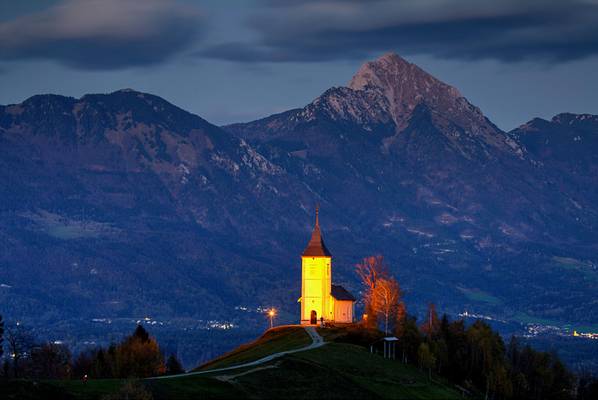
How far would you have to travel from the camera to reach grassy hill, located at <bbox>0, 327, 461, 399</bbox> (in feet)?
400

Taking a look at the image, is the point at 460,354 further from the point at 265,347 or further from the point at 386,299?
the point at 265,347

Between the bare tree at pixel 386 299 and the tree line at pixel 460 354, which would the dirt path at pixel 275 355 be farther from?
the bare tree at pixel 386 299

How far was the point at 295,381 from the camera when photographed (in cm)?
14162

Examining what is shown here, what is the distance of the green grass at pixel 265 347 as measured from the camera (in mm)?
167875

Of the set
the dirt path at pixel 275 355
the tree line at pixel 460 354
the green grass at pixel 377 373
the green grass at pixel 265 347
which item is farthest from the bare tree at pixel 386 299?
the green grass at pixel 377 373

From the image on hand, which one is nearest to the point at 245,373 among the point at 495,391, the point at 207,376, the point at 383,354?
the point at 207,376

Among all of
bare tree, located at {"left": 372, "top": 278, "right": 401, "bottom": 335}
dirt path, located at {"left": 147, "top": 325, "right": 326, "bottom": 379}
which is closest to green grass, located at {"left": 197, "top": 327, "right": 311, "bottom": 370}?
dirt path, located at {"left": 147, "top": 325, "right": 326, "bottom": 379}

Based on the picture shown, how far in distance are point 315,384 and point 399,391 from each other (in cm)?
1593

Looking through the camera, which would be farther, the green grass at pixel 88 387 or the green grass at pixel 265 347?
the green grass at pixel 265 347

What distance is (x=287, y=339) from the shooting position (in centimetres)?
18988

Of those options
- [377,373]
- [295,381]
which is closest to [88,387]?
[295,381]

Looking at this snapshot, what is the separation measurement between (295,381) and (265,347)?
1597 inches

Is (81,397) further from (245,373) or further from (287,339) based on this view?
(287,339)

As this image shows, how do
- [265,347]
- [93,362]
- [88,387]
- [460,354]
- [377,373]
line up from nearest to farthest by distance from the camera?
[88,387], [377,373], [93,362], [265,347], [460,354]
